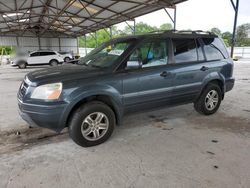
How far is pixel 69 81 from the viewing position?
2.92m

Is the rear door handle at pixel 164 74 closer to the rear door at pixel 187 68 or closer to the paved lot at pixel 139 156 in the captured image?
the rear door at pixel 187 68

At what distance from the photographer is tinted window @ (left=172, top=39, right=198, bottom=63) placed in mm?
3867

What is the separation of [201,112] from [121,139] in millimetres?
2036

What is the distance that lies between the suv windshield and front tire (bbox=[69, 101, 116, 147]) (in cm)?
72

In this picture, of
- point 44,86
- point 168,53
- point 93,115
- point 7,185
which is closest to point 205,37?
point 168,53

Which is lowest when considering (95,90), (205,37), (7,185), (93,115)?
(7,185)

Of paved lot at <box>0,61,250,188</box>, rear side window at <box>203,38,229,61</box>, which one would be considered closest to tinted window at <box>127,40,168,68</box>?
rear side window at <box>203,38,229,61</box>

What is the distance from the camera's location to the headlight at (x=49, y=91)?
2.84 metres

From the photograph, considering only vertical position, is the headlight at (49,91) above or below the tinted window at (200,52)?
below

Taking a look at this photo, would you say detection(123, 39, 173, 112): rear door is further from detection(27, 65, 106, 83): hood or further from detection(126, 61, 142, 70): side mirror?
detection(27, 65, 106, 83): hood

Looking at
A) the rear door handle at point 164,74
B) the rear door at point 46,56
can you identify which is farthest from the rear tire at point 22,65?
the rear door handle at point 164,74

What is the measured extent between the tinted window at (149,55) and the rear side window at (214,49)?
1.08m

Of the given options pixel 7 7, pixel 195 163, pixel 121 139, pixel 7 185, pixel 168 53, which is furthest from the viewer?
pixel 7 7

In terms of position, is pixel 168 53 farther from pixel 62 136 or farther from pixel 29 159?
pixel 29 159
